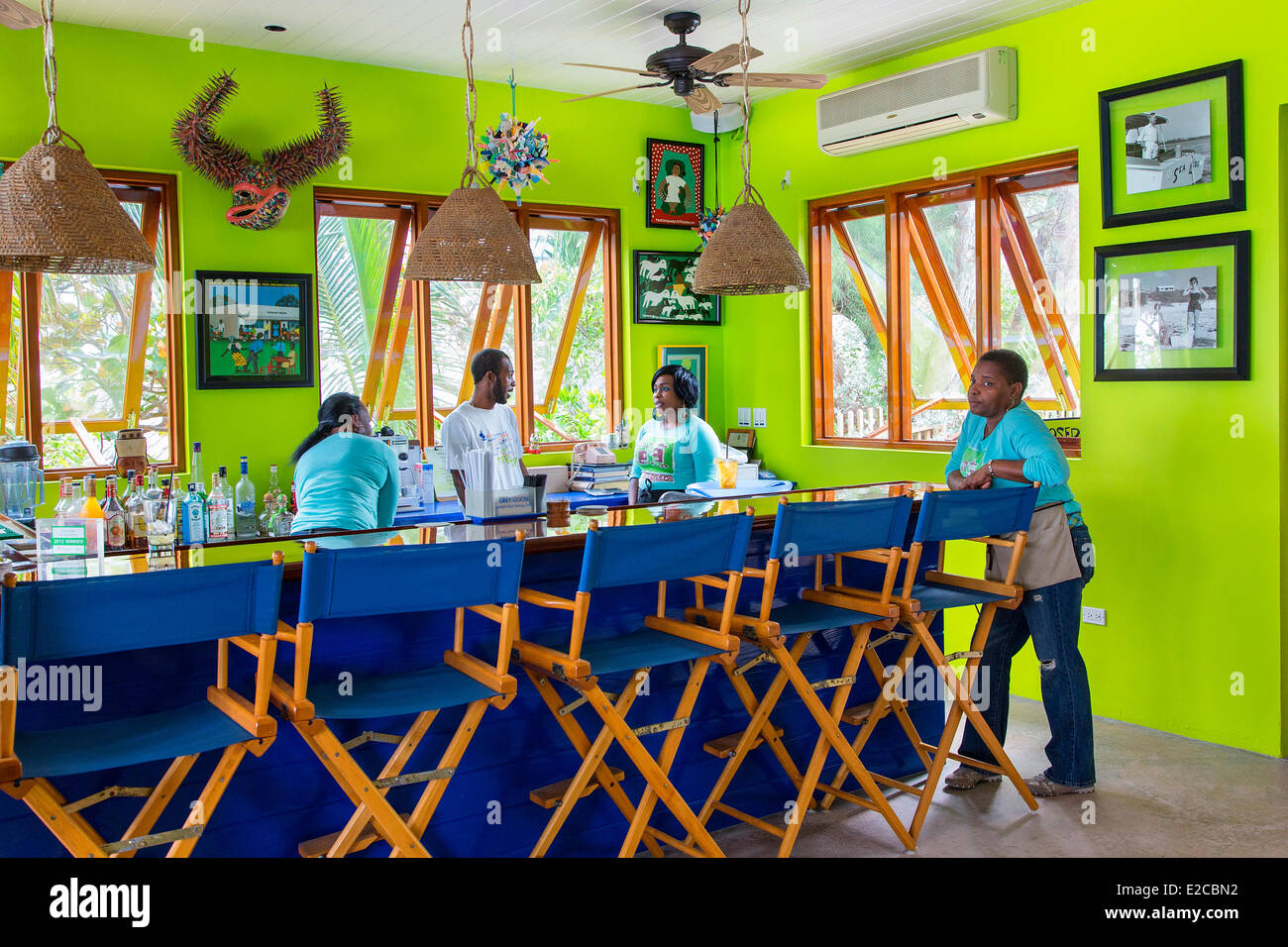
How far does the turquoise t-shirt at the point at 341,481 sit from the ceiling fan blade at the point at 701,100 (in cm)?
201

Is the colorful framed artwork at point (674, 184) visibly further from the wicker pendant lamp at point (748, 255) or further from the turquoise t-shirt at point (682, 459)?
the wicker pendant lamp at point (748, 255)

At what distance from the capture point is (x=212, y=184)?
5020 mm

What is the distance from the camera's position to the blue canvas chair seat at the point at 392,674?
2416mm

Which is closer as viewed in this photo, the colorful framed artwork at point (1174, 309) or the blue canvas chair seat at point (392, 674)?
the blue canvas chair seat at point (392, 674)

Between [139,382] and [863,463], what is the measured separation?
3.51 m

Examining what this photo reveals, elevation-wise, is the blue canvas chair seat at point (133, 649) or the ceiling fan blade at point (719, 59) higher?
the ceiling fan blade at point (719, 59)

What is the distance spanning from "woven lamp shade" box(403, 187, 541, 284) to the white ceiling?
172 centimetres

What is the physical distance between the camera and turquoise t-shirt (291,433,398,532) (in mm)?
3912

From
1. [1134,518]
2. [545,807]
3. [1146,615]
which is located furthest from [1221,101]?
[545,807]

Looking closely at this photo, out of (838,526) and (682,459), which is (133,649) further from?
(682,459)

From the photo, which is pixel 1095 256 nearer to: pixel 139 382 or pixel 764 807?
pixel 764 807

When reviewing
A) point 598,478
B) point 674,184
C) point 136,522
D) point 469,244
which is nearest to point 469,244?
point 469,244

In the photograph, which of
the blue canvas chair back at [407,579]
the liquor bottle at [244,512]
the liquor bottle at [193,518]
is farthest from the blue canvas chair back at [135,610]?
the liquor bottle at [244,512]

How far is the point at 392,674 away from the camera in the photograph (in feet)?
9.46
